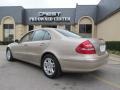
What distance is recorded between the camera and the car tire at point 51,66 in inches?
218

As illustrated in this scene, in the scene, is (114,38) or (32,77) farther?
(114,38)

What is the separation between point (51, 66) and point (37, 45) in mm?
1020

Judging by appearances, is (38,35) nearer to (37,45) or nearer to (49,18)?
(37,45)

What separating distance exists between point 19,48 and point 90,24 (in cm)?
2260

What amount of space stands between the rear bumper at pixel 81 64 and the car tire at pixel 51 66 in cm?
26

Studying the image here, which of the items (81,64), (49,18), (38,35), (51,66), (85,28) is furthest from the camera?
(49,18)

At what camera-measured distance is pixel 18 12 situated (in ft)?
101

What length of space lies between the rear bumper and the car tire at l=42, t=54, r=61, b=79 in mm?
259

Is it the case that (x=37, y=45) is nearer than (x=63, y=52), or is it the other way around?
(x=63, y=52)

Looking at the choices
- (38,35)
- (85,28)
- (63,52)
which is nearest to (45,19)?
(85,28)

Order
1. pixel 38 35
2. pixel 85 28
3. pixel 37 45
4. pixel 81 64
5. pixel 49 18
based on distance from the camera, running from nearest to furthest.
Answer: pixel 81 64, pixel 37 45, pixel 38 35, pixel 85 28, pixel 49 18

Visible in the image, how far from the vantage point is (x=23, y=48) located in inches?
285

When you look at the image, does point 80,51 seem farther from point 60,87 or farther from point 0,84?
point 0,84

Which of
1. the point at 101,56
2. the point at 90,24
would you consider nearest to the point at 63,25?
A: the point at 90,24
